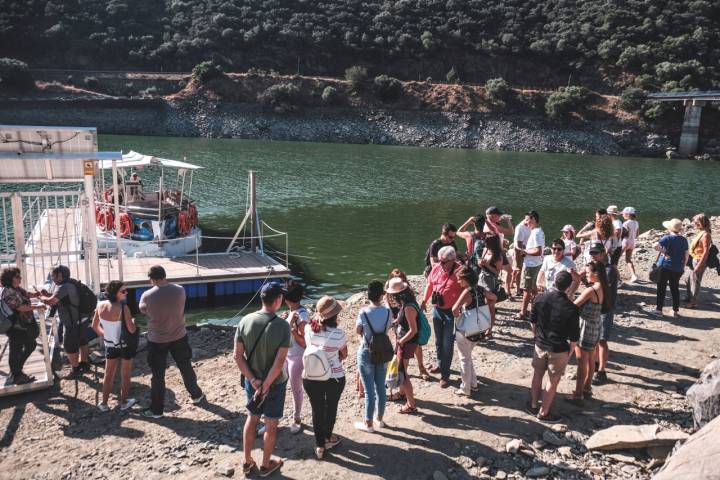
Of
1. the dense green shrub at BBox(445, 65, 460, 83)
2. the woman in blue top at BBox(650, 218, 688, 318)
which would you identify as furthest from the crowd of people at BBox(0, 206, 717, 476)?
the dense green shrub at BBox(445, 65, 460, 83)

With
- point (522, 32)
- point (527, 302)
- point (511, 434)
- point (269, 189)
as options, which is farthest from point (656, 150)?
point (511, 434)

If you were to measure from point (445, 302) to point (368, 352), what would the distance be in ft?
5.85

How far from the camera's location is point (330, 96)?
76.0m

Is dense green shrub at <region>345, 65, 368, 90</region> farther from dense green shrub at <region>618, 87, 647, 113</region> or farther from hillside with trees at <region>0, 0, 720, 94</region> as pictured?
dense green shrub at <region>618, 87, 647, 113</region>

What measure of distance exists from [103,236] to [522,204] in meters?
22.7

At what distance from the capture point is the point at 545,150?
2751 inches

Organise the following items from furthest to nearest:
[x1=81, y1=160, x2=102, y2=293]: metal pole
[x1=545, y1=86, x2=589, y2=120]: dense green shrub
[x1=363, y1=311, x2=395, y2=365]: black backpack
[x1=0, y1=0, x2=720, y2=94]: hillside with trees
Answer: [x1=0, y1=0, x2=720, y2=94]: hillside with trees < [x1=545, y1=86, x2=589, y2=120]: dense green shrub < [x1=81, y1=160, x2=102, y2=293]: metal pole < [x1=363, y1=311, x2=395, y2=365]: black backpack

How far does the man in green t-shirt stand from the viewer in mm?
5277

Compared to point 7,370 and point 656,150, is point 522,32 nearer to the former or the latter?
point 656,150

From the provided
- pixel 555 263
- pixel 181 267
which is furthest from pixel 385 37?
pixel 555 263

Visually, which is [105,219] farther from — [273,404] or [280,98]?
[280,98]

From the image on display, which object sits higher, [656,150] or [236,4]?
[236,4]

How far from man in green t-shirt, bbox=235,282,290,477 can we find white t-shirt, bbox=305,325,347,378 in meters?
0.36

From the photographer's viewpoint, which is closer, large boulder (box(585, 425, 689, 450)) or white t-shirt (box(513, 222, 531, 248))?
large boulder (box(585, 425, 689, 450))
